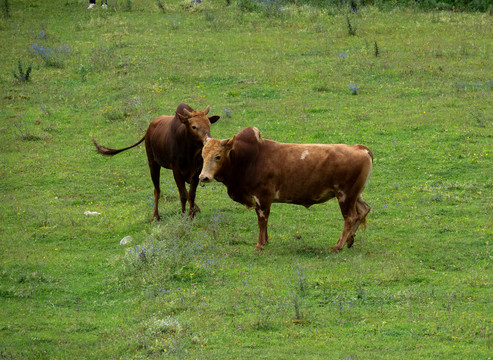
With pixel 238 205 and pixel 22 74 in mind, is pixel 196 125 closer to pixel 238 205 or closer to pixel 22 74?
pixel 238 205

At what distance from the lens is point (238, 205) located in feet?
48.3

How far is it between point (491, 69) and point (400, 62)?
2.76 m

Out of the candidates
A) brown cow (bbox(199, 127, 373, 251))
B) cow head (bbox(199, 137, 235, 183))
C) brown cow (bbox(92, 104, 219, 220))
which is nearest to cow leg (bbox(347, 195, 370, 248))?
brown cow (bbox(199, 127, 373, 251))

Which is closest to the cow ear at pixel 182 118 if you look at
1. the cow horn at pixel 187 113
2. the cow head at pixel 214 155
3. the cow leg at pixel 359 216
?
the cow horn at pixel 187 113

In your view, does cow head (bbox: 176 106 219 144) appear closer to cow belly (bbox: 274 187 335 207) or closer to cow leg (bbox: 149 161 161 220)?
cow leg (bbox: 149 161 161 220)

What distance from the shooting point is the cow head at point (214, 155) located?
11.6 meters

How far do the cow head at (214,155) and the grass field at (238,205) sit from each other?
1.15 m

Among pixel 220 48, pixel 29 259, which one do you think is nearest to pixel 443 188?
pixel 29 259

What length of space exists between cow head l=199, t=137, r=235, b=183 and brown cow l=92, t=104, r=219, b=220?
110 centimetres

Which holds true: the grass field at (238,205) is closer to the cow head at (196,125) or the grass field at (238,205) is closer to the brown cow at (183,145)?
the brown cow at (183,145)

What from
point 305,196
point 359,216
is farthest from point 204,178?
point 359,216

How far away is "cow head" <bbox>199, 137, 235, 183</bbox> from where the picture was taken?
1157 centimetres

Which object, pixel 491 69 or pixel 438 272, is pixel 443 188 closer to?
pixel 438 272

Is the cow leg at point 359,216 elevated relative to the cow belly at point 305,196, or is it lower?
lower
